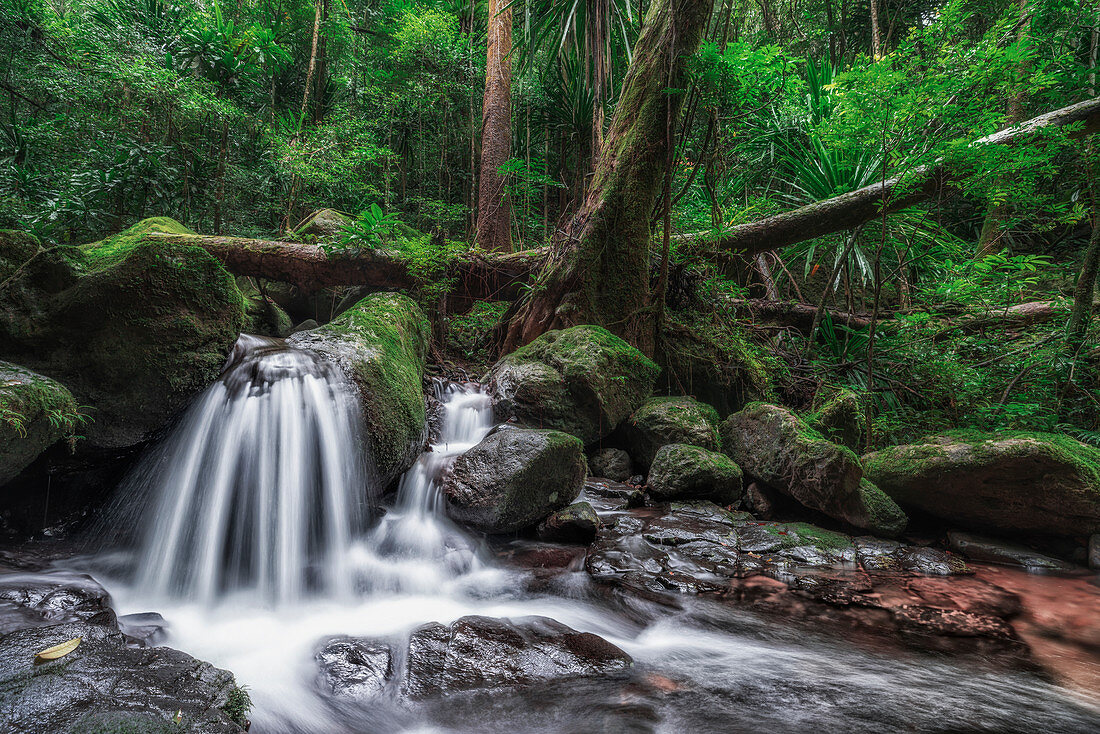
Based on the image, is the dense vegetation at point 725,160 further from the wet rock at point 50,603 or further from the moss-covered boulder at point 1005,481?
the wet rock at point 50,603

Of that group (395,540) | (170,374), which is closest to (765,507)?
(395,540)

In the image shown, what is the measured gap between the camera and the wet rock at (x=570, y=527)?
3646 millimetres

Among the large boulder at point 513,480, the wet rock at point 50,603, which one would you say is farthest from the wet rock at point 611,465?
the wet rock at point 50,603

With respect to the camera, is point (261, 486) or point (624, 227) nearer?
point (261, 486)

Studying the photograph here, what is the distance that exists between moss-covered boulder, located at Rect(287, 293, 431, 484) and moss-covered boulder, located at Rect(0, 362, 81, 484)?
5.08ft

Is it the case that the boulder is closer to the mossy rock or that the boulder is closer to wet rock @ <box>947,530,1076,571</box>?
the mossy rock

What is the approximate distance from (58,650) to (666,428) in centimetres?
440

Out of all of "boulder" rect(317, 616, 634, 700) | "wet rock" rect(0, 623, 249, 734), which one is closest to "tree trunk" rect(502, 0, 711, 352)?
"boulder" rect(317, 616, 634, 700)

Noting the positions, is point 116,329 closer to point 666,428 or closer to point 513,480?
point 513,480

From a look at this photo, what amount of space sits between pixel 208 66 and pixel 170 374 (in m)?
9.24

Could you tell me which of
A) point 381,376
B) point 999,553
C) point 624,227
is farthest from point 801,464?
point 381,376

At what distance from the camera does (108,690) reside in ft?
4.47

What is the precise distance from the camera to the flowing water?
1.94 meters

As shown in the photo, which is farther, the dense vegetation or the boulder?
the dense vegetation
